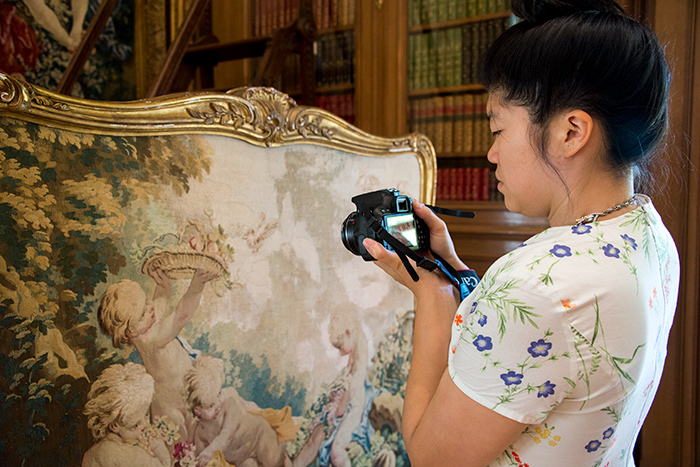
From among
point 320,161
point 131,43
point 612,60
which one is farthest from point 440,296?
point 131,43

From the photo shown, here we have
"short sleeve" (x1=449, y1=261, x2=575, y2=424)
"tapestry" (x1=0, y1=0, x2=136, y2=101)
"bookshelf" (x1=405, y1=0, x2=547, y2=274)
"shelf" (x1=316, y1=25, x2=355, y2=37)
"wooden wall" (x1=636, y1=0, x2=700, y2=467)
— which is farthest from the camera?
"tapestry" (x1=0, y1=0, x2=136, y2=101)

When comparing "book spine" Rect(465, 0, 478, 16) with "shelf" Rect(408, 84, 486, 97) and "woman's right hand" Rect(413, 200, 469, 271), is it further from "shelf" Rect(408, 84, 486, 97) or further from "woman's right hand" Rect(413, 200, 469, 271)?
"woman's right hand" Rect(413, 200, 469, 271)

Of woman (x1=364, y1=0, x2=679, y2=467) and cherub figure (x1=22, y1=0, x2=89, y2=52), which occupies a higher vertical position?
cherub figure (x1=22, y1=0, x2=89, y2=52)

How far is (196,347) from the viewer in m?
0.91

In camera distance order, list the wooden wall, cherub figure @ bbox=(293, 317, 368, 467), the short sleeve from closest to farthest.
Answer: the short sleeve
cherub figure @ bbox=(293, 317, 368, 467)
the wooden wall

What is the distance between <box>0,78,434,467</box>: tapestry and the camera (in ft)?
2.35

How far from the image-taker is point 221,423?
95 cm

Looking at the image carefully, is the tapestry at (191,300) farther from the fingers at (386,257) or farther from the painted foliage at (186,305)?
the fingers at (386,257)

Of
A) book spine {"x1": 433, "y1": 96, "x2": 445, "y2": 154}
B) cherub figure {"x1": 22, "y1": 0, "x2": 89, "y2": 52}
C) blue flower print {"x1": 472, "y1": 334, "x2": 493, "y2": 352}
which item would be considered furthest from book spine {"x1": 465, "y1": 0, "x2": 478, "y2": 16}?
cherub figure {"x1": 22, "y1": 0, "x2": 89, "y2": 52}

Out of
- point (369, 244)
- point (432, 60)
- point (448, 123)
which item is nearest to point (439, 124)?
point (448, 123)

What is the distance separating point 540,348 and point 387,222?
336 millimetres

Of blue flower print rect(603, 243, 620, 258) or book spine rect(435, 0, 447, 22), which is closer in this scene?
blue flower print rect(603, 243, 620, 258)

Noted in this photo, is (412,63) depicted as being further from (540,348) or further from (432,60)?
(540,348)

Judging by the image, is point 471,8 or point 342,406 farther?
point 471,8
